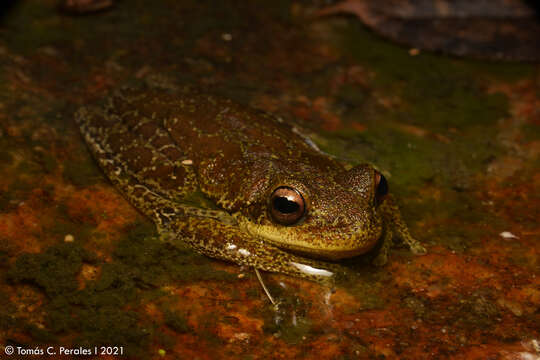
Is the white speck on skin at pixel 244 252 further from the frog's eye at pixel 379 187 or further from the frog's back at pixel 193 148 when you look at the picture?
the frog's eye at pixel 379 187

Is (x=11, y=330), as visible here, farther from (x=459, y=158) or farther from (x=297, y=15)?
(x=297, y=15)

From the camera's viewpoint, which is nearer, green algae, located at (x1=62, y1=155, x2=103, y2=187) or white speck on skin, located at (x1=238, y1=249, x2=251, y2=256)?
white speck on skin, located at (x1=238, y1=249, x2=251, y2=256)

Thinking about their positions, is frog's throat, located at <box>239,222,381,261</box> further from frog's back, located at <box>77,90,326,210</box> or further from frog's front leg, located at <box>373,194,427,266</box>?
frog's back, located at <box>77,90,326,210</box>

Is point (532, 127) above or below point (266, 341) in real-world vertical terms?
above

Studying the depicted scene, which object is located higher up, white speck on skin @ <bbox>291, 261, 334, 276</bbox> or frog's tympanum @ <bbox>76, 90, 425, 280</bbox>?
frog's tympanum @ <bbox>76, 90, 425, 280</bbox>

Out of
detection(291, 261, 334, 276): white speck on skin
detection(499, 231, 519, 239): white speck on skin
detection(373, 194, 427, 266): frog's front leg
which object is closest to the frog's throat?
detection(291, 261, 334, 276): white speck on skin

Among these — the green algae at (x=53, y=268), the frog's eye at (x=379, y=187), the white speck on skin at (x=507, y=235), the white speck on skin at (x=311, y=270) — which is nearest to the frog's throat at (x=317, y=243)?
the white speck on skin at (x=311, y=270)

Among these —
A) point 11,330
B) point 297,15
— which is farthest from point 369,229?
point 297,15
